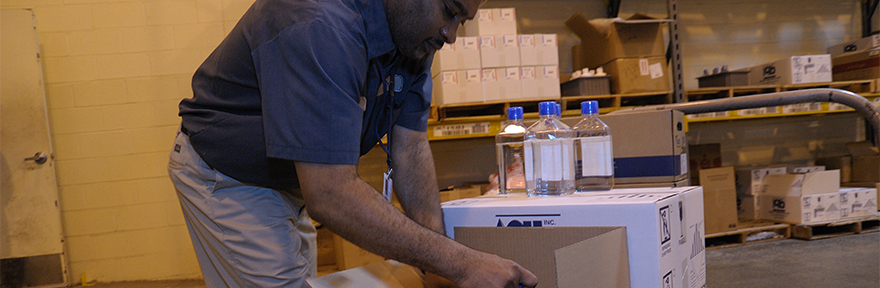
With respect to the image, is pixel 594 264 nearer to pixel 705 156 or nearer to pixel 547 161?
pixel 547 161

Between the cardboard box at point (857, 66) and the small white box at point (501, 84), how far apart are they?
299cm

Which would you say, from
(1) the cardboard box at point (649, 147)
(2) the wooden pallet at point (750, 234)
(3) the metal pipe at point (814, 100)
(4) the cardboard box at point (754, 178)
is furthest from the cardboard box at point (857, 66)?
(1) the cardboard box at point (649, 147)

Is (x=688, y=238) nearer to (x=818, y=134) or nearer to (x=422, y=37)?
(x=422, y=37)

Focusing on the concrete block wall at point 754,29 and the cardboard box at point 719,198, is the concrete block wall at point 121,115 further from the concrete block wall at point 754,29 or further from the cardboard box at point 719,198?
the concrete block wall at point 754,29

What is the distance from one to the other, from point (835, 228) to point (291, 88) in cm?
465

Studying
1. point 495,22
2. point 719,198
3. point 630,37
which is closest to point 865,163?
point 719,198

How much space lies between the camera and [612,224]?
1.12m

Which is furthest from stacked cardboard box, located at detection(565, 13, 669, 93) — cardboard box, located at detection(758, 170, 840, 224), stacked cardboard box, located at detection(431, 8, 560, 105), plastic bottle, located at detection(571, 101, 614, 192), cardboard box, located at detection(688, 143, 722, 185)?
plastic bottle, located at detection(571, 101, 614, 192)

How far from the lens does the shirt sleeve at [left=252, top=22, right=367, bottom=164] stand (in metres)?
0.93

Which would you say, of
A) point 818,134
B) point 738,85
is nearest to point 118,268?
point 738,85

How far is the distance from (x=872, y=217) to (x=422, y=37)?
175 inches

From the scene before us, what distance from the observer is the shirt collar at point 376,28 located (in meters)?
1.09

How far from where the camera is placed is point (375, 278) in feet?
3.39

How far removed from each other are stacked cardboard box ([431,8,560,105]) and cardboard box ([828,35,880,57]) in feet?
9.55
